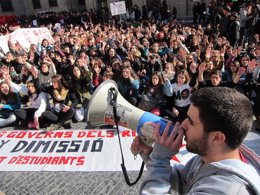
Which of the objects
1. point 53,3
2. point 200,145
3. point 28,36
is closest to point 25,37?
point 28,36

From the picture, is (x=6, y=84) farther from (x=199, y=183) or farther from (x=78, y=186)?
(x=199, y=183)

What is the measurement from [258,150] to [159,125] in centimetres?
312

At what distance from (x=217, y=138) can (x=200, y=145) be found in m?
0.09

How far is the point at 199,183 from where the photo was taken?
3.81ft

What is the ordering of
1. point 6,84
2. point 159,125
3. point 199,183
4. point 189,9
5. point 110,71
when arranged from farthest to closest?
point 189,9, point 110,71, point 6,84, point 159,125, point 199,183

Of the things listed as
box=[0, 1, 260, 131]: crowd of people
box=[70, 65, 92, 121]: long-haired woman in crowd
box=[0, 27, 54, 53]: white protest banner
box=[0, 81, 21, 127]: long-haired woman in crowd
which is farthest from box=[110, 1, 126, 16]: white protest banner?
box=[0, 81, 21, 127]: long-haired woman in crowd

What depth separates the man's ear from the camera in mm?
1138

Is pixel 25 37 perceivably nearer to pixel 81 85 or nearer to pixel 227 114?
pixel 81 85

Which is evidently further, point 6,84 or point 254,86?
point 6,84

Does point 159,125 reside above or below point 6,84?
above

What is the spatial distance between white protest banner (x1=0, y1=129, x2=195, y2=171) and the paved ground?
0.15 meters

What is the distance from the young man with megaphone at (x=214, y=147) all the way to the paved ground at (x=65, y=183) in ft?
7.48

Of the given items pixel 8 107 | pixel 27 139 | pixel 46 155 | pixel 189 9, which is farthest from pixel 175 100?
Result: pixel 189 9

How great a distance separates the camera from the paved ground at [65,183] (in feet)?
11.5
